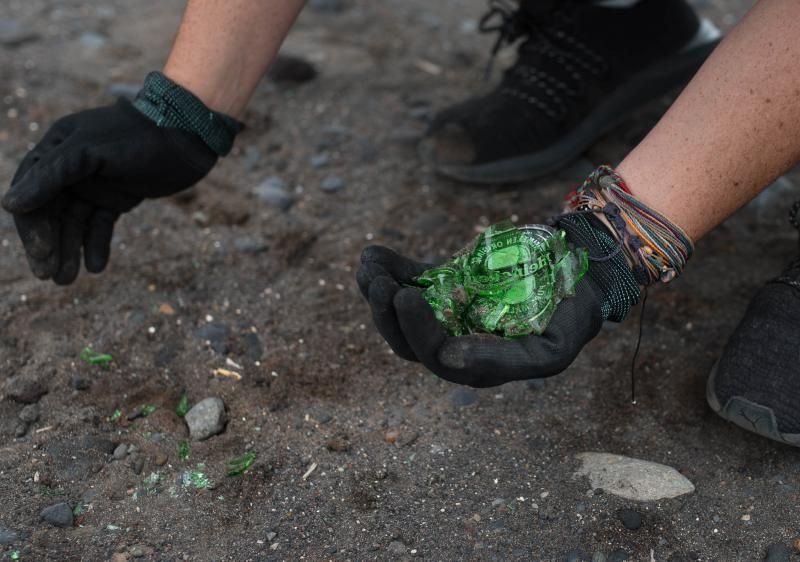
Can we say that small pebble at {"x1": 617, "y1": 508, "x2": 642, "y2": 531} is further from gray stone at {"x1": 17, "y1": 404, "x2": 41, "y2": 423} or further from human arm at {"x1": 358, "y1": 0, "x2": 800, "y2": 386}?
gray stone at {"x1": 17, "y1": 404, "x2": 41, "y2": 423}

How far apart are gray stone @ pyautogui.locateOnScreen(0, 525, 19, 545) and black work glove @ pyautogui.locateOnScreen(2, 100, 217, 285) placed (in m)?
0.56

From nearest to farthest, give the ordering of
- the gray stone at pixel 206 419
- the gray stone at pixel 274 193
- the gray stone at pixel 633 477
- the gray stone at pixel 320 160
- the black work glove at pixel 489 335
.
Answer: the black work glove at pixel 489 335
the gray stone at pixel 633 477
the gray stone at pixel 206 419
the gray stone at pixel 274 193
the gray stone at pixel 320 160

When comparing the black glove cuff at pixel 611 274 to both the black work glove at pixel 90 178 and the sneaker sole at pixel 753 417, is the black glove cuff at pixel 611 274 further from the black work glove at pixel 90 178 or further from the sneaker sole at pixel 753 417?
the black work glove at pixel 90 178

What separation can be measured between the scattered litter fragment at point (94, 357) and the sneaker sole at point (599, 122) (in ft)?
3.33

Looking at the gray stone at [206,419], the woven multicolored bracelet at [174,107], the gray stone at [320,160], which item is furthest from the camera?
the gray stone at [320,160]

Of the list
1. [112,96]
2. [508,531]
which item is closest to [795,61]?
[508,531]

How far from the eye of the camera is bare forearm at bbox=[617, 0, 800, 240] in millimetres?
1419

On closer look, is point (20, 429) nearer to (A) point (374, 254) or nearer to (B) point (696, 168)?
(A) point (374, 254)

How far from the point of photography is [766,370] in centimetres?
157

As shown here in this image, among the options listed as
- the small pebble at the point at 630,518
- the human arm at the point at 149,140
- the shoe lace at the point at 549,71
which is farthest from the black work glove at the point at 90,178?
the small pebble at the point at 630,518

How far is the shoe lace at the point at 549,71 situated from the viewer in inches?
93.4

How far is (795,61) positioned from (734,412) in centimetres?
61

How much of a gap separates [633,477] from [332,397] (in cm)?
58

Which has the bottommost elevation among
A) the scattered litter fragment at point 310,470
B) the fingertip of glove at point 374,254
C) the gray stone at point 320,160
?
the gray stone at point 320,160
